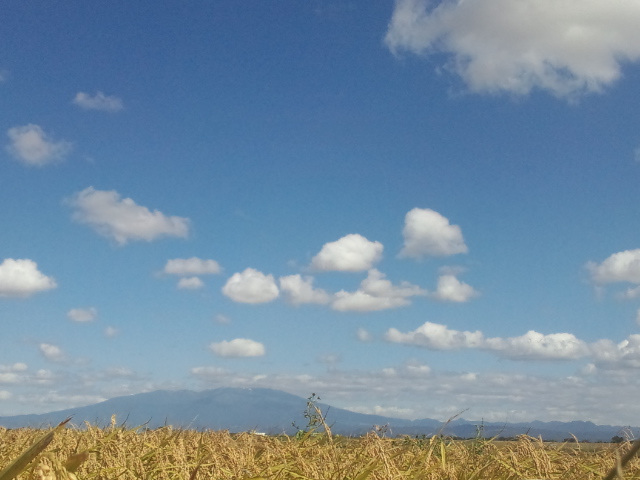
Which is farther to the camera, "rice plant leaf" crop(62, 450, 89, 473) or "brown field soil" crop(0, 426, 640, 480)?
"brown field soil" crop(0, 426, 640, 480)

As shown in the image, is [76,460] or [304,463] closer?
[76,460]

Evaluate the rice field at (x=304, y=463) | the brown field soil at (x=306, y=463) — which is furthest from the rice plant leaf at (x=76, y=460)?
the brown field soil at (x=306, y=463)

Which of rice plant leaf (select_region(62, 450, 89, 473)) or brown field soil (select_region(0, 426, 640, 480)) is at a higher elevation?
rice plant leaf (select_region(62, 450, 89, 473))

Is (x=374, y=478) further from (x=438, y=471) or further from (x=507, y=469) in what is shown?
(x=507, y=469)

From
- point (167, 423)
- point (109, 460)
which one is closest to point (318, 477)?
point (109, 460)

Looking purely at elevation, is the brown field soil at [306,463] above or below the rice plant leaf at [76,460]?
below

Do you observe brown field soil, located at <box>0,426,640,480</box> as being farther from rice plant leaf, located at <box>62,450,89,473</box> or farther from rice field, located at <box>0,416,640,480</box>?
rice plant leaf, located at <box>62,450,89,473</box>

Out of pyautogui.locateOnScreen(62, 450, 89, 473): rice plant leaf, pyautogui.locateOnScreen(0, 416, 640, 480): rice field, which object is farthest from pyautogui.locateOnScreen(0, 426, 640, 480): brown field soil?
pyautogui.locateOnScreen(62, 450, 89, 473): rice plant leaf

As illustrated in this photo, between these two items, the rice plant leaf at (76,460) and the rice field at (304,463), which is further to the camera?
the rice field at (304,463)

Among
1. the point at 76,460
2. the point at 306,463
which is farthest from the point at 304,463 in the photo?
the point at 76,460

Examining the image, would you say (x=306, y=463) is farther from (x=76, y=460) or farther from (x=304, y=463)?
(x=76, y=460)

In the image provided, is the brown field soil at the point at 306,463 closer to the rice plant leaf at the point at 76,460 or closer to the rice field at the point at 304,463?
the rice field at the point at 304,463

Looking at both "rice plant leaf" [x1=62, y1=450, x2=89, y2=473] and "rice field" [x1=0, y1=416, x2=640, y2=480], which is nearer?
"rice plant leaf" [x1=62, y1=450, x2=89, y2=473]

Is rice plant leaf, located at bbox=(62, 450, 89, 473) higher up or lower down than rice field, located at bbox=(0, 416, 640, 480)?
higher up
